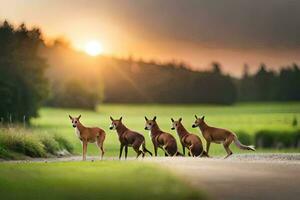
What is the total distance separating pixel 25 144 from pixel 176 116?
2210cm

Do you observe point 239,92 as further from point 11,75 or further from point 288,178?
point 288,178

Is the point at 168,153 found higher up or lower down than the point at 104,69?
lower down

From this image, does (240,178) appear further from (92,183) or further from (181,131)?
(181,131)

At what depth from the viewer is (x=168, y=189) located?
45.0ft

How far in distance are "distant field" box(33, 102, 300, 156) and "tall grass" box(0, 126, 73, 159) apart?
5.52 ft

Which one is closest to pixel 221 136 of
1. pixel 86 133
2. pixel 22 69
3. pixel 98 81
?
pixel 86 133

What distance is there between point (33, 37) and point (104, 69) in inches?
412

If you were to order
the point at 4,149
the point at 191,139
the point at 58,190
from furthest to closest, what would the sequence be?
the point at 4,149
the point at 191,139
the point at 58,190

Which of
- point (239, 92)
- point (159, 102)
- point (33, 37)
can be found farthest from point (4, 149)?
point (239, 92)

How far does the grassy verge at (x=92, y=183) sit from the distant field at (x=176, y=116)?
12619 millimetres

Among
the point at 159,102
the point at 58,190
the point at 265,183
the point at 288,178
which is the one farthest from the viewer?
the point at 159,102

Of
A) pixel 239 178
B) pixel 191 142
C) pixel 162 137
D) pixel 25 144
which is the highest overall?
pixel 162 137

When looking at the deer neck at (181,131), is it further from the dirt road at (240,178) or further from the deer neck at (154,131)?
the dirt road at (240,178)

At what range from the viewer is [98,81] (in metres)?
49.4
